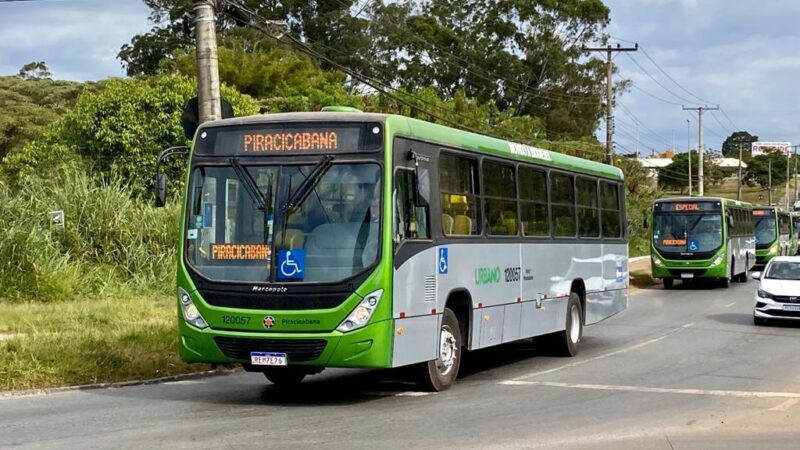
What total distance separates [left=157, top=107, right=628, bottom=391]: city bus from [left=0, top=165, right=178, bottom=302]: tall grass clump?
10.4 meters

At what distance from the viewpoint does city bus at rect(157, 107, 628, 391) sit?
34.9 ft

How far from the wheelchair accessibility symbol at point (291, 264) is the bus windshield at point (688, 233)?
1008 inches

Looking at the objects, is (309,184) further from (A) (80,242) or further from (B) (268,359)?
(A) (80,242)

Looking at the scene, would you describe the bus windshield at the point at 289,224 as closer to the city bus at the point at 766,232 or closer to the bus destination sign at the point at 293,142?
the bus destination sign at the point at 293,142

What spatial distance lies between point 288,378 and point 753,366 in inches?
273

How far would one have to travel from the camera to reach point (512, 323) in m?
14.2

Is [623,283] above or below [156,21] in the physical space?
below

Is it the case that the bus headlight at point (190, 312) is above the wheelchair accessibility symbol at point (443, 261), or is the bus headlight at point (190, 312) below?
below

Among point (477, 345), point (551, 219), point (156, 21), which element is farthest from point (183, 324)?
point (156, 21)

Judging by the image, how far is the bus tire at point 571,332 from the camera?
1645 cm

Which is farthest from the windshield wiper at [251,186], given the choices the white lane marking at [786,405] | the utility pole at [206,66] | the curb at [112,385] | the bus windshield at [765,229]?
the bus windshield at [765,229]

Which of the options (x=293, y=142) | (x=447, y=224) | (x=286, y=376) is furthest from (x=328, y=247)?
(x=286, y=376)

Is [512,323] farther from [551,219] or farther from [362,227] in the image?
[362,227]

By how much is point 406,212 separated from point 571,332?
647 centimetres
